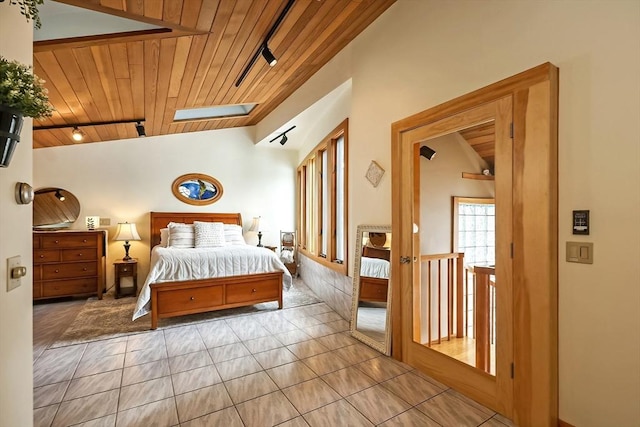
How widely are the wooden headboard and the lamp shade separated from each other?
1.19ft

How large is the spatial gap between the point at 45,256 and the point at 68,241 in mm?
322

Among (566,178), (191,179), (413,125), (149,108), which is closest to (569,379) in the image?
(566,178)

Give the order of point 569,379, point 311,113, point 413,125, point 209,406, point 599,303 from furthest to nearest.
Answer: point 311,113, point 413,125, point 209,406, point 569,379, point 599,303

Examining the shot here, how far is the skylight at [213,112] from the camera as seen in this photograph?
4.89 meters

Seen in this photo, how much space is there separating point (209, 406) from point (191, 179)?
4.42 meters

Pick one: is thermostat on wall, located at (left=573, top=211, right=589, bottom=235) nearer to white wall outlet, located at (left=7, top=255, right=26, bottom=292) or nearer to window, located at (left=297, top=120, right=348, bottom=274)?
window, located at (left=297, top=120, right=348, bottom=274)

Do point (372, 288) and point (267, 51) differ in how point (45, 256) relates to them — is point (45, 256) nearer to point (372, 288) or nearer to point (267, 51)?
Answer: point (267, 51)

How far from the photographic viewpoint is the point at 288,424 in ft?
5.89

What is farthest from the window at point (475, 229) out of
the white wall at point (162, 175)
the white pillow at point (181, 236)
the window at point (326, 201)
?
the white wall at point (162, 175)

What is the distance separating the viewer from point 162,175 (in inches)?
212

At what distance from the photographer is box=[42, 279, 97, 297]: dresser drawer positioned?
4203 millimetres

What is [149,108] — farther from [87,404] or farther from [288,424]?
[288,424]

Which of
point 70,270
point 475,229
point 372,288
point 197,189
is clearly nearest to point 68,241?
point 70,270

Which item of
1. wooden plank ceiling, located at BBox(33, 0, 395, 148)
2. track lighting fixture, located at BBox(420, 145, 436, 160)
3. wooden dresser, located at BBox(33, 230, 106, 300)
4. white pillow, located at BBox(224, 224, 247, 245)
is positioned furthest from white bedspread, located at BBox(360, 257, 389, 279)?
wooden dresser, located at BBox(33, 230, 106, 300)
